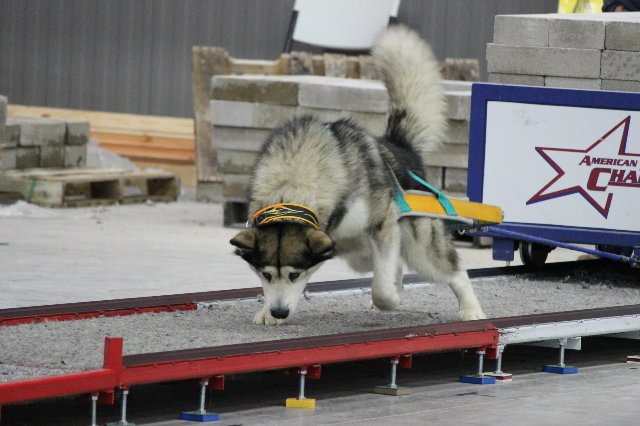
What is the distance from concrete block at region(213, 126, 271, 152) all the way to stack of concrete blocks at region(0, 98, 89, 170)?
6.78 feet

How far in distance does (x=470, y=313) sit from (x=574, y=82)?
96.8 inches

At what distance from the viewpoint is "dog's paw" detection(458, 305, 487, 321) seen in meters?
7.54

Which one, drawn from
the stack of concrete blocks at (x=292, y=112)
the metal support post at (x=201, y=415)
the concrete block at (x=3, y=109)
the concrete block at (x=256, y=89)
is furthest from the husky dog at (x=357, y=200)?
the concrete block at (x=3, y=109)

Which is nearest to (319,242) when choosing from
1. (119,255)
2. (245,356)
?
(245,356)

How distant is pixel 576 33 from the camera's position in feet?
30.5

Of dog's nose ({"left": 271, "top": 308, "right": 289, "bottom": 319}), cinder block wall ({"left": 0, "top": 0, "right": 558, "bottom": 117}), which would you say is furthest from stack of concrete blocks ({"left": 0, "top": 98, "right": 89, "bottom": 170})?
dog's nose ({"left": 271, "top": 308, "right": 289, "bottom": 319})

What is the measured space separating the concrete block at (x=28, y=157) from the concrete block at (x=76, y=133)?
0.45 metres

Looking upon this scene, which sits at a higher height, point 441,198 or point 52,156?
point 441,198

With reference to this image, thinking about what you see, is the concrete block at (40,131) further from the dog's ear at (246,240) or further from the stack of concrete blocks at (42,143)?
the dog's ear at (246,240)

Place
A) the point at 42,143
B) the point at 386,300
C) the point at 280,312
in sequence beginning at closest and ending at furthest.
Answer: the point at 280,312
the point at 386,300
the point at 42,143

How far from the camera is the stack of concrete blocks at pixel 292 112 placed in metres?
13.1

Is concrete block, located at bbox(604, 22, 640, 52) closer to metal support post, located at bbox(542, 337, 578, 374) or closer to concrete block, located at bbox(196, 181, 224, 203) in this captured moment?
metal support post, located at bbox(542, 337, 578, 374)

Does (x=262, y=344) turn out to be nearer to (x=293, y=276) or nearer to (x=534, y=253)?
(x=293, y=276)

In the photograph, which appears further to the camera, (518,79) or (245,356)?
(518,79)
